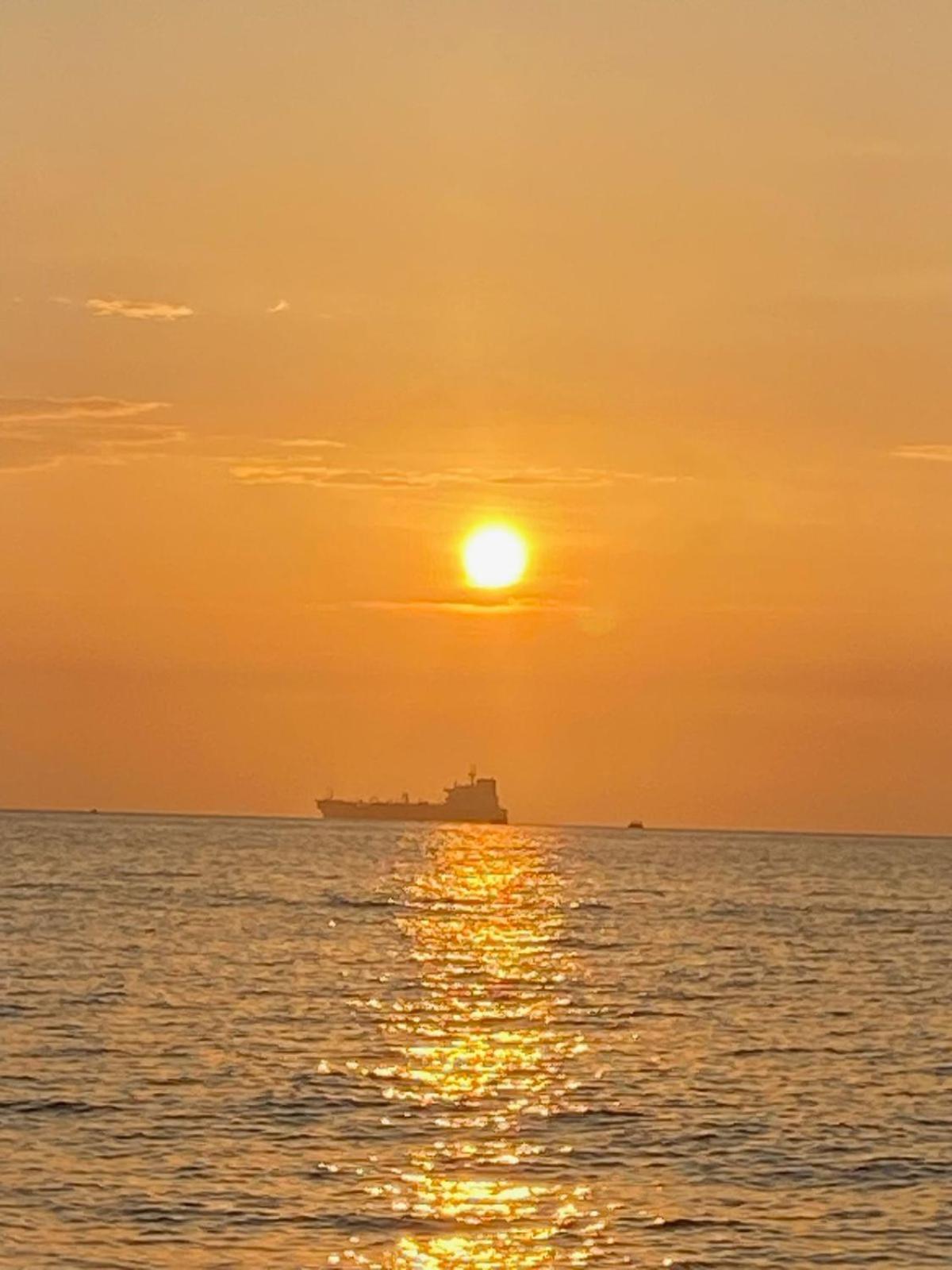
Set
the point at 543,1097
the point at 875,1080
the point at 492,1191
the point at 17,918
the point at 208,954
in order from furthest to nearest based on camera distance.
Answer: the point at 17,918, the point at 208,954, the point at 875,1080, the point at 543,1097, the point at 492,1191

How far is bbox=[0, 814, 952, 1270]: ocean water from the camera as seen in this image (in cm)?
3812

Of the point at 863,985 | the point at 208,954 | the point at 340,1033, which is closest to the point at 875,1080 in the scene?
the point at 340,1033

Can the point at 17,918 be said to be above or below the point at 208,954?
above

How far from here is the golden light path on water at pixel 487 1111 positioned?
37562 millimetres

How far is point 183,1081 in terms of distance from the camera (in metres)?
54.2

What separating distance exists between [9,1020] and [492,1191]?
90.1 feet

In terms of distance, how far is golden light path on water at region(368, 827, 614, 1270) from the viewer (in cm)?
3756

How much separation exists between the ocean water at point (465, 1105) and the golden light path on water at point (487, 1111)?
0.12 m

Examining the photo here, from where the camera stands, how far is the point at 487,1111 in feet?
167

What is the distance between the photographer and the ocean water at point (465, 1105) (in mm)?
38125

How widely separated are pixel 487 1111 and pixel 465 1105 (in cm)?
103

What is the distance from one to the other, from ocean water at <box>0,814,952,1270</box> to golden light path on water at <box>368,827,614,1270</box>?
120mm

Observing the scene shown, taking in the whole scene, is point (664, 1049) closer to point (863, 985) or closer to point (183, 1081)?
point (183, 1081)

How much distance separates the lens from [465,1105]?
5169cm
